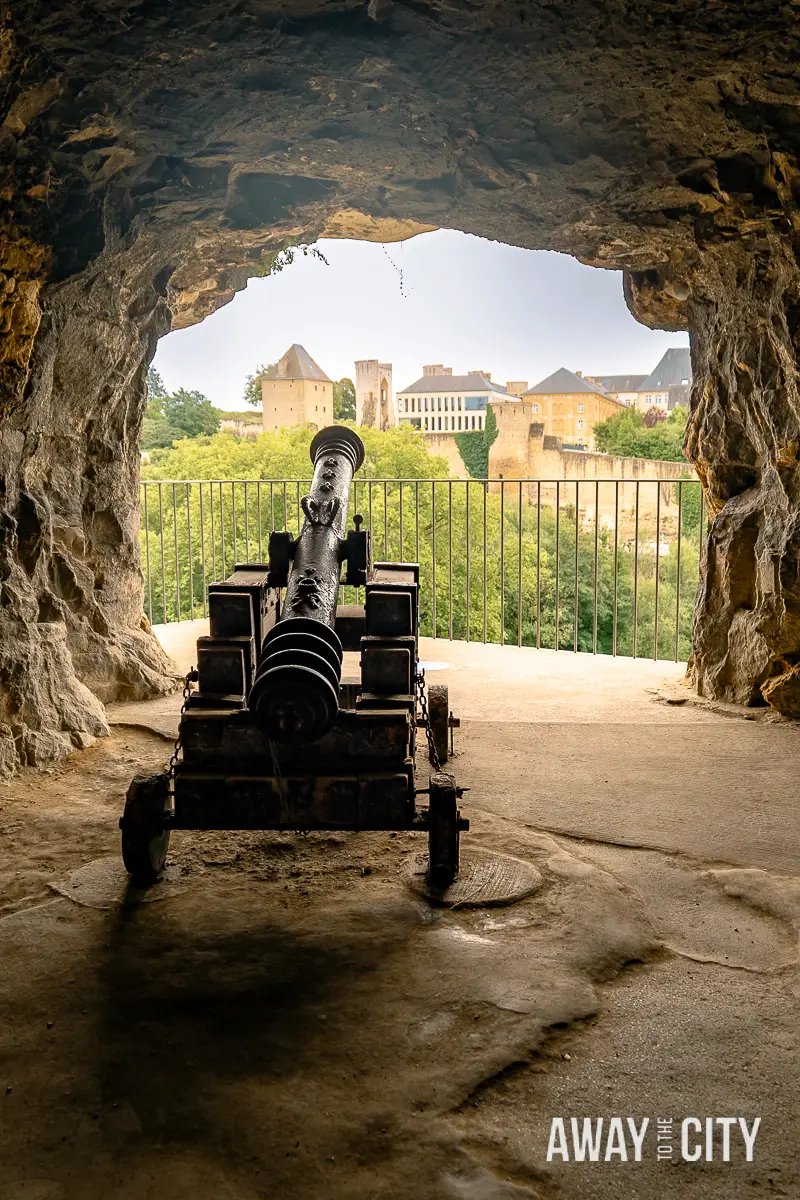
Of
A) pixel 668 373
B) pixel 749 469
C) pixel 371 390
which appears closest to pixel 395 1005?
pixel 749 469

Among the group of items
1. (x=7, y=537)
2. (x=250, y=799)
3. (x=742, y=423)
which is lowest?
(x=250, y=799)

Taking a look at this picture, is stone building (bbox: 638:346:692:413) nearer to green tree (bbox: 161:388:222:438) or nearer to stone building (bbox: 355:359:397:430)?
stone building (bbox: 355:359:397:430)

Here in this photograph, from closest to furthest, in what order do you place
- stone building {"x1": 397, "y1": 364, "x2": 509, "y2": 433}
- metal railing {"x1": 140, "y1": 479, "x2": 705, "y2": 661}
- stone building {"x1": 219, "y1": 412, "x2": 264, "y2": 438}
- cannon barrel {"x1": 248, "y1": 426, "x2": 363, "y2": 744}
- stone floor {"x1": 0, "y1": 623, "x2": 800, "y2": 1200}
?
1. stone floor {"x1": 0, "y1": 623, "x2": 800, "y2": 1200}
2. cannon barrel {"x1": 248, "y1": 426, "x2": 363, "y2": 744}
3. metal railing {"x1": 140, "y1": 479, "x2": 705, "y2": 661}
4. stone building {"x1": 219, "y1": 412, "x2": 264, "y2": 438}
5. stone building {"x1": 397, "y1": 364, "x2": 509, "y2": 433}

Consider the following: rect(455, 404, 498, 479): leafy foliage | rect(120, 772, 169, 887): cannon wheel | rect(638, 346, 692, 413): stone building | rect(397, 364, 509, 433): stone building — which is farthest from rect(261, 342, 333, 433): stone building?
rect(120, 772, 169, 887): cannon wheel

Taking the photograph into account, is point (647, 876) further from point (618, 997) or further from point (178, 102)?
point (178, 102)

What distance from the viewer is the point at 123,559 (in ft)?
20.9

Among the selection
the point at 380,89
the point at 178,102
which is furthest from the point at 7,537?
the point at 380,89

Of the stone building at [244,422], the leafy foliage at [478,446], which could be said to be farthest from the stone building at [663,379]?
the stone building at [244,422]

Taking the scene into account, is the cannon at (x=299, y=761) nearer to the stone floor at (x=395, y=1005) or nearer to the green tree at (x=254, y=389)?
the stone floor at (x=395, y=1005)

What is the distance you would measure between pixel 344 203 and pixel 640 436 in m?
44.0

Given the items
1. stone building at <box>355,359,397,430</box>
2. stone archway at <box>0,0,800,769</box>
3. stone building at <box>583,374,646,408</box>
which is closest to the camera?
stone archway at <box>0,0,800,769</box>

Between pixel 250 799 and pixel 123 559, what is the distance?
3765mm

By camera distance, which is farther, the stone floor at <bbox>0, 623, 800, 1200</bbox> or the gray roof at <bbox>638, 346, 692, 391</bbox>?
the gray roof at <bbox>638, 346, 692, 391</bbox>

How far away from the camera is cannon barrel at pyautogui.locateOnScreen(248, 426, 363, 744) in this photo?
2.95 m
